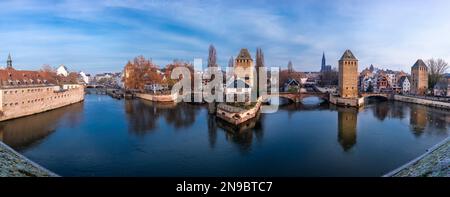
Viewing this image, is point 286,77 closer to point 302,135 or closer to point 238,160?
point 302,135

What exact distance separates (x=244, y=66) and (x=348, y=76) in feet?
34.1

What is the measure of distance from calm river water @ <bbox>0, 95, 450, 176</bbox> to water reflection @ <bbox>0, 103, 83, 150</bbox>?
0.12ft

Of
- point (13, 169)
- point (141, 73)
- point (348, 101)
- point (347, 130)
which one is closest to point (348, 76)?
point (348, 101)

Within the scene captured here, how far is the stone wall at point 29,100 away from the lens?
1839cm

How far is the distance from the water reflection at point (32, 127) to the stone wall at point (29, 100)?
0.49m

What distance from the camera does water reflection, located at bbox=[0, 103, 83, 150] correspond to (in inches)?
532

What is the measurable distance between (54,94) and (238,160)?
65.3 ft

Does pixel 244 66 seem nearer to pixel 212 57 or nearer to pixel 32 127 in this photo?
pixel 212 57

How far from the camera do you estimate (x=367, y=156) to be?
11.5 meters

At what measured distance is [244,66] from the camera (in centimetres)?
3097

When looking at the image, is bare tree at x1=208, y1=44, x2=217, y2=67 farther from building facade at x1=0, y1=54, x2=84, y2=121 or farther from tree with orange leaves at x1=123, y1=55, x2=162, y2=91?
building facade at x1=0, y1=54, x2=84, y2=121

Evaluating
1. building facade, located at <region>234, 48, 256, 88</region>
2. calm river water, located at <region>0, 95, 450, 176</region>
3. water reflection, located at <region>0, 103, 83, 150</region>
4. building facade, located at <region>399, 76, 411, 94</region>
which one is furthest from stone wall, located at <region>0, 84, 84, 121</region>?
building facade, located at <region>399, 76, 411, 94</region>
